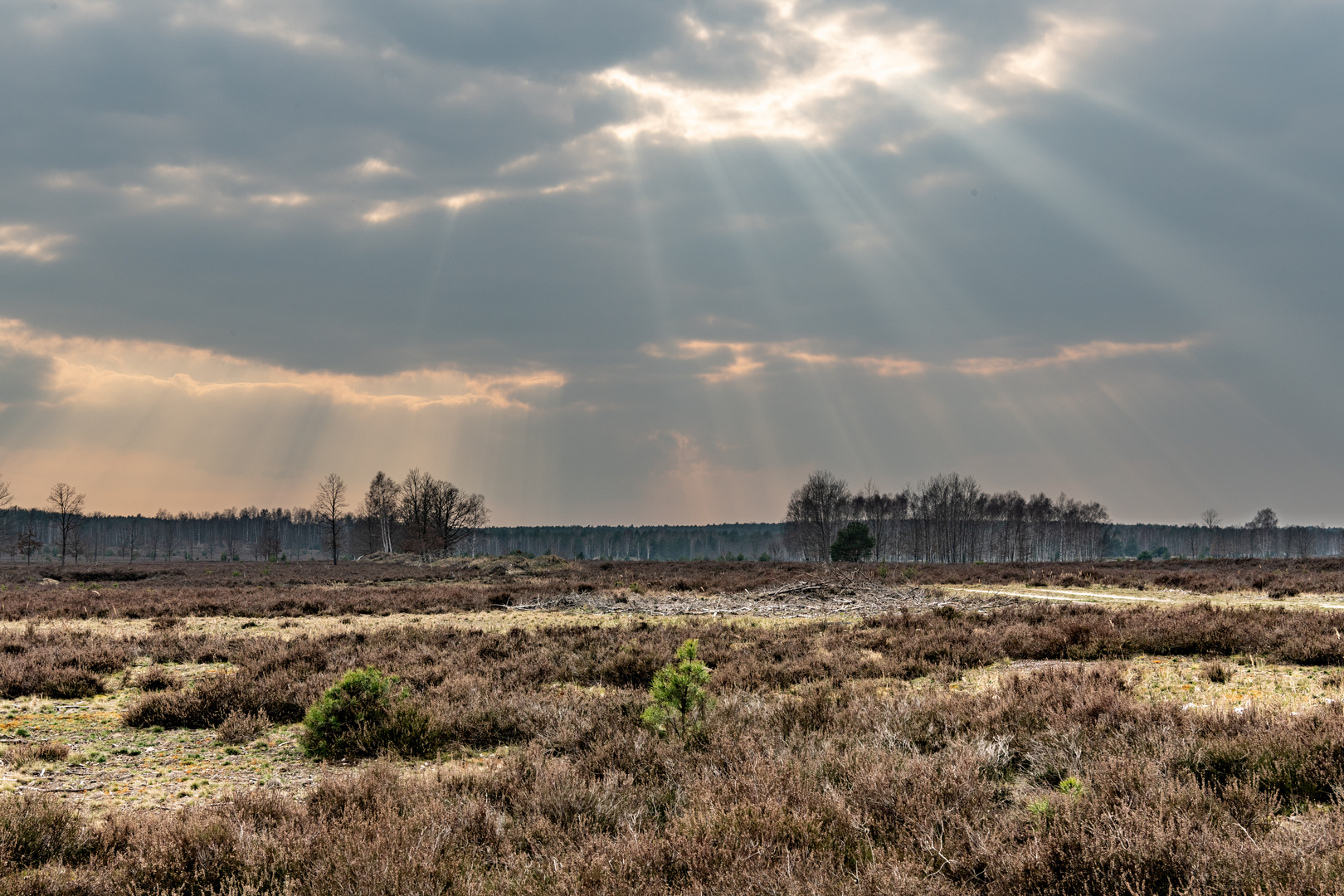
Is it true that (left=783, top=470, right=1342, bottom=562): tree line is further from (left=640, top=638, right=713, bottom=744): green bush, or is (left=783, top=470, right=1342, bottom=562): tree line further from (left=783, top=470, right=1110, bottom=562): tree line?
(left=640, top=638, right=713, bottom=744): green bush

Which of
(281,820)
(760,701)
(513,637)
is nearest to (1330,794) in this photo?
(760,701)

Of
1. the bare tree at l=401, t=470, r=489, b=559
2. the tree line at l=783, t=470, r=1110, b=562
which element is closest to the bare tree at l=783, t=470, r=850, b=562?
the tree line at l=783, t=470, r=1110, b=562

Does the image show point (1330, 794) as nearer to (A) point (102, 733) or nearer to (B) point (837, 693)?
(B) point (837, 693)

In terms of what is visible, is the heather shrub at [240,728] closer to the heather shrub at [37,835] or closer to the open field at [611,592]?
the heather shrub at [37,835]

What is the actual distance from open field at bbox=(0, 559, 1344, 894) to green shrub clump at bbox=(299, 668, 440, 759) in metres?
0.11

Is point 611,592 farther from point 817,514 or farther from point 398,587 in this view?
point 817,514

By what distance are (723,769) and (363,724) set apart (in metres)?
4.92

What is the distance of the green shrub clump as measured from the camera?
8594 mm

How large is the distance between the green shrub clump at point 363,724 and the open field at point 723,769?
0.35 ft

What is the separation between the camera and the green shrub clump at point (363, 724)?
8594 mm

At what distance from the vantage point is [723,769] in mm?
6594

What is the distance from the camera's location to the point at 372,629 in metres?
20.8

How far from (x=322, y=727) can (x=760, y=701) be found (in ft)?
18.2

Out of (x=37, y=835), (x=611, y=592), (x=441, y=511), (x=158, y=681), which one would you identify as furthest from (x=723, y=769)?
(x=441, y=511)
